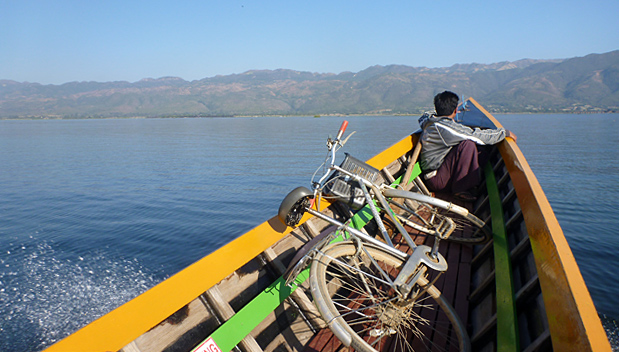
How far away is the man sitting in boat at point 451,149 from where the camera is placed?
222 inches

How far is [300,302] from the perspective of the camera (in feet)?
11.4

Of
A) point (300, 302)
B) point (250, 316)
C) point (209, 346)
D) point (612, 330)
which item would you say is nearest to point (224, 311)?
point (250, 316)

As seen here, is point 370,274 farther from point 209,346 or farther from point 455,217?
point 455,217

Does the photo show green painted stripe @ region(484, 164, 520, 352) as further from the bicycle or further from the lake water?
the lake water

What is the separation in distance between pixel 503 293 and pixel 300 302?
1.79 meters

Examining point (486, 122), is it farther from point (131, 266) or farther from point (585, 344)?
point (131, 266)

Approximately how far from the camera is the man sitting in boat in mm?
5641

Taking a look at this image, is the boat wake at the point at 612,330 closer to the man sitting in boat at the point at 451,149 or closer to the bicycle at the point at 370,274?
the man sitting in boat at the point at 451,149

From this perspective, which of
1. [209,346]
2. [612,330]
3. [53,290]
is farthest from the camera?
[53,290]

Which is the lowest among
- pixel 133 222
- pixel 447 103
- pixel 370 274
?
Result: pixel 133 222

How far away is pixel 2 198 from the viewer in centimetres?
1702

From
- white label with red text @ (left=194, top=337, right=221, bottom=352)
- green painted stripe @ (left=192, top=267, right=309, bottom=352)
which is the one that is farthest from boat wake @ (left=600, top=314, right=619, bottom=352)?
white label with red text @ (left=194, top=337, right=221, bottom=352)

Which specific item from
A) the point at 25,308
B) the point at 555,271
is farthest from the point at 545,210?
the point at 25,308

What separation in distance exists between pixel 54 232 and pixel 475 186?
42.5 ft
